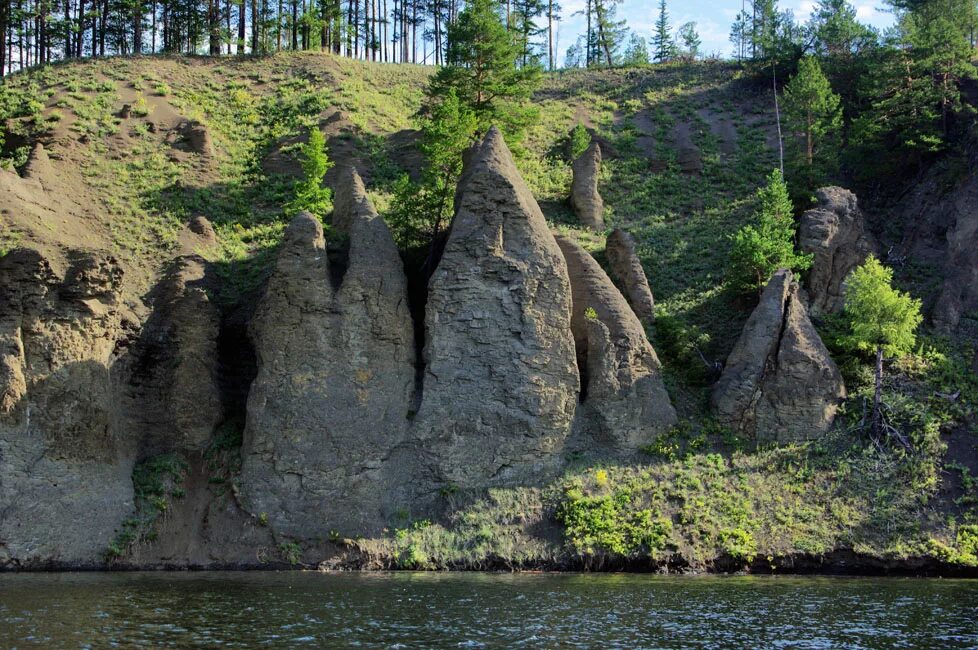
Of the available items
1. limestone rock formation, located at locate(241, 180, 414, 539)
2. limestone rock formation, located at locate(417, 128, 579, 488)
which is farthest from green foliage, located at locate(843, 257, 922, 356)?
limestone rock formation, located at locate(241, 180, 414, 539)

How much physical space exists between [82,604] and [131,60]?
55054 millimetres

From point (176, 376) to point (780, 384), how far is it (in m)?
26.5

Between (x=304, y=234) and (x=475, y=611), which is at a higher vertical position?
(x=304, y=234)

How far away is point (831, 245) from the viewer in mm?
48688

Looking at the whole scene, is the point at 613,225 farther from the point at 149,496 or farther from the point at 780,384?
the point at 149,496

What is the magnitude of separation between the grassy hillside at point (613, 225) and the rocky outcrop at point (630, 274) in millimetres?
1110

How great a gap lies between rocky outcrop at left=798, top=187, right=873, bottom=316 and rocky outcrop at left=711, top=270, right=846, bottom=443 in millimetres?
5948

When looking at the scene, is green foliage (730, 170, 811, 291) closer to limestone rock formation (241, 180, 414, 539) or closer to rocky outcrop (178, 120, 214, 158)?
limestone rock formation (241, 180, 414, 539)

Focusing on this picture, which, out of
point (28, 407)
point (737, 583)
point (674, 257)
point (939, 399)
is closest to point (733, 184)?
point (674, 257)

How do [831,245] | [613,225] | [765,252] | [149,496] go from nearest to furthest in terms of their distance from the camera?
[149,496]
[765,252]
[831,245]
[613,225]

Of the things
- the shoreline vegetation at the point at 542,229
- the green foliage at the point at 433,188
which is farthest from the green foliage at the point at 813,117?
the green foliage at the point at 433,188

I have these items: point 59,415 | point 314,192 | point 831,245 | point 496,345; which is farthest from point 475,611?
point 831,245

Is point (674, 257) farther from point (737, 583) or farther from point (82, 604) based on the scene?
point (82, 604)

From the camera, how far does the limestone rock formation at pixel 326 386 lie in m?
37.4
